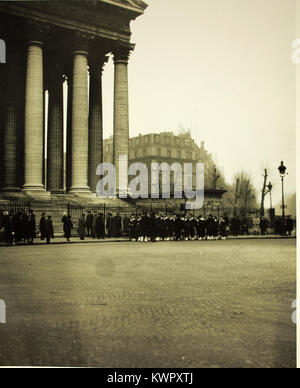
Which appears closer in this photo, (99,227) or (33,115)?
(99,227)

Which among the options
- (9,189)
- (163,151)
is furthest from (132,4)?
(163,151)

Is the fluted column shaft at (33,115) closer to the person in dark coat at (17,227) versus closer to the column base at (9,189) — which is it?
the column base at (9,189)

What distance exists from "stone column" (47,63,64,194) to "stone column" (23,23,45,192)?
640 centimetres

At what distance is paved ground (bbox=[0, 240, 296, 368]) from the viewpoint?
5.42 metres

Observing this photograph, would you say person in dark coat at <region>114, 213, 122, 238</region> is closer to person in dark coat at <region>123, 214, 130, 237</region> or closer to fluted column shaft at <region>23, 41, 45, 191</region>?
person in dark coat at <region>123, 214, 130, 237</region>

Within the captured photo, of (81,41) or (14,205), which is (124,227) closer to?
(14,205)

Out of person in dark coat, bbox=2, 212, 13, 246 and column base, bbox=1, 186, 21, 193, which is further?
column base, bbox=1, 186, 21, 193

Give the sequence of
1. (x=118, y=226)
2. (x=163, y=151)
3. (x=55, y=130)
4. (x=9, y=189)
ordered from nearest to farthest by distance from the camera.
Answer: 1. (x=118, y=226)
2. (x=9, y=189)
3. (x=55, y=130)
4. (x=163, y=151)

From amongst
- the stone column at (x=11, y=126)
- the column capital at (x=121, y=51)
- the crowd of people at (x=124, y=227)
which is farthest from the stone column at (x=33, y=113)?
the column capital at (x=121, y=51)

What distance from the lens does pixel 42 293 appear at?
31.0 ft

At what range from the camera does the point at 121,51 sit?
3981 centimetres

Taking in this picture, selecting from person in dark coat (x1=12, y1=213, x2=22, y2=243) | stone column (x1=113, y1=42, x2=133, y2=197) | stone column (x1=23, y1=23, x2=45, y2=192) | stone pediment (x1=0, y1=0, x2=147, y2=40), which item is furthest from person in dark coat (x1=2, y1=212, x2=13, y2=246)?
stone pediment (x1=0, y1=0, x2=147, y2=40)

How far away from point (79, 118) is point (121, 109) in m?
3.94
